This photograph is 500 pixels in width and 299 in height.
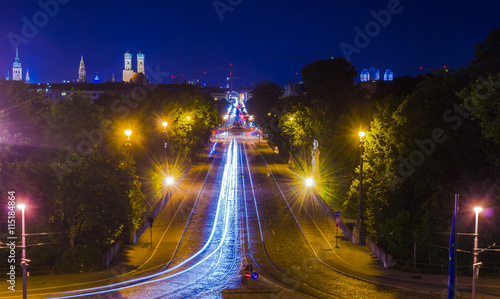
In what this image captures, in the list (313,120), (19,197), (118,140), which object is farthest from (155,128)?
(19,197)

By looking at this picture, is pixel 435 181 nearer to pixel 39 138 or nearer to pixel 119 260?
pixel 119 260

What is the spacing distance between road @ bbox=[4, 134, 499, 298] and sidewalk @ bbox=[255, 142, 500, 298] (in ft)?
0.16

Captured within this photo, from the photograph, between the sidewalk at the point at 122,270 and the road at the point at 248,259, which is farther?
the sidewalk at the point at 122,270

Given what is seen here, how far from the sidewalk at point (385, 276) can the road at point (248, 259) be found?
0.05 metres

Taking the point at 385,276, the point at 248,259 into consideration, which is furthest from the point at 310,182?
the point at 385,276

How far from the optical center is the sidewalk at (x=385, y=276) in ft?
73.6

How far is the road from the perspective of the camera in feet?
74.5

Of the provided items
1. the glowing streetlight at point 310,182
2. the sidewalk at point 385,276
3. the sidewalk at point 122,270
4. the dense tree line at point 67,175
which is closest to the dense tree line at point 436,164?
the sidewalk at point 385,276

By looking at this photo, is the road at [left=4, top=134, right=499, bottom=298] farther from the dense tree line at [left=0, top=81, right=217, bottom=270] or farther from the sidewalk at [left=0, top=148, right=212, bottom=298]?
the dense tree line at [left=0, top=81, right=217, bottom=270]

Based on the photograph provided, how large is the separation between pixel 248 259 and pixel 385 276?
7.80 meters

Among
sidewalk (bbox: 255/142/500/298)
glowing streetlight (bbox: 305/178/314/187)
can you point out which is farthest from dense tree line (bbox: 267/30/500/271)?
glowing streetlight (bbox: 305/178/314/187)

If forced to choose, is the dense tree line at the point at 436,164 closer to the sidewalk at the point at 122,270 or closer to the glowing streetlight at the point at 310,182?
the sidewalk at the point at 122,270

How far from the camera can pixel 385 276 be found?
998 inches

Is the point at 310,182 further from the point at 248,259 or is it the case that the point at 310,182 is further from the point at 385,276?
the point at 385,276
